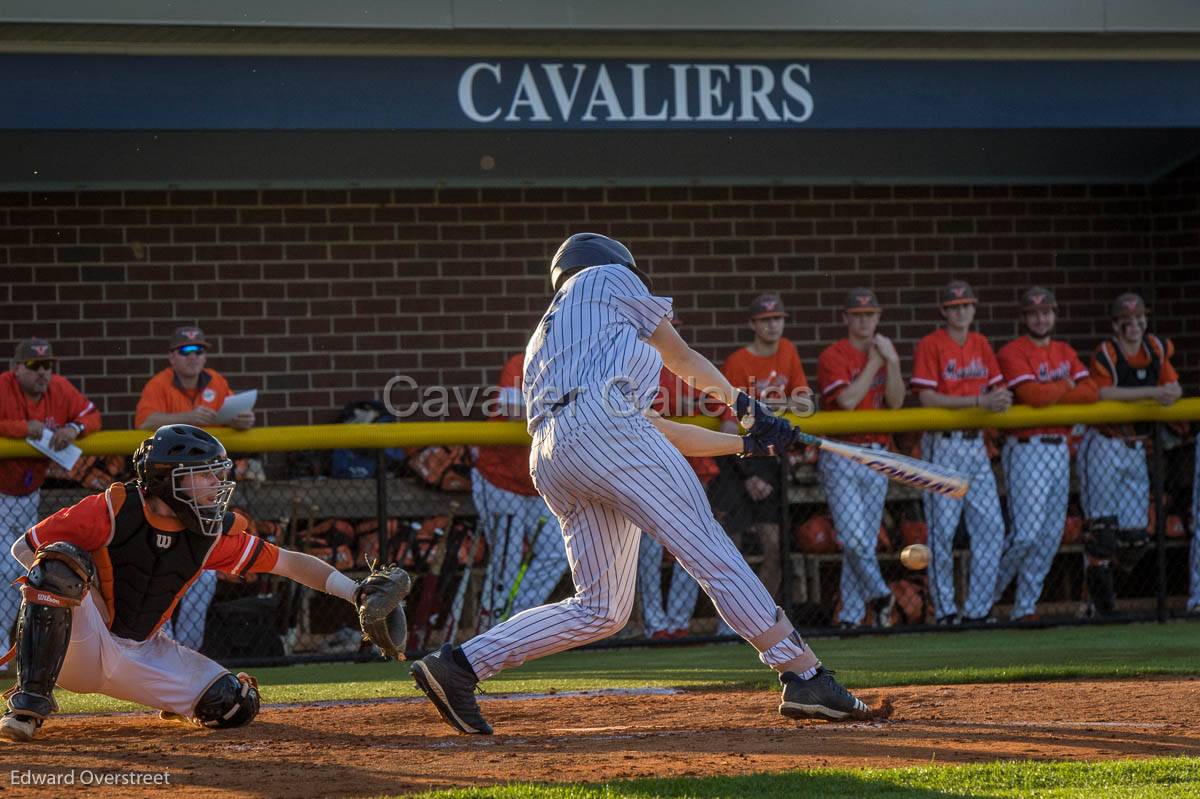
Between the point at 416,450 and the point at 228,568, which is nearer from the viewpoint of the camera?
the point at 228,568

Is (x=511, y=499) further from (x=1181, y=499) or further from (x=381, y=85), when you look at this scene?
(x=1181, y=499)

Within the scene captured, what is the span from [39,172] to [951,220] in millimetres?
6125

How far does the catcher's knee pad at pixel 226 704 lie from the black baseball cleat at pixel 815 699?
5.97ft

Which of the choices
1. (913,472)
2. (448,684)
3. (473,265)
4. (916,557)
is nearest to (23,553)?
(448,684)

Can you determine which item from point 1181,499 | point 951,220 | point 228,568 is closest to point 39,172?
point 228,568

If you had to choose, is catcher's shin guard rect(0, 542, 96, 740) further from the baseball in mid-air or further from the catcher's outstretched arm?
the baseball in mid-air

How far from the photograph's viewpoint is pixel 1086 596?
29.6ft

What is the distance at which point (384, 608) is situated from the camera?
5.15 metres

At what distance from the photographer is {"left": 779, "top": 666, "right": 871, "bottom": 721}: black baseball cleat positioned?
4.92 m

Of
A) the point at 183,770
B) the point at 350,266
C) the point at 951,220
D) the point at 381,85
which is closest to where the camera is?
the point at 183,770

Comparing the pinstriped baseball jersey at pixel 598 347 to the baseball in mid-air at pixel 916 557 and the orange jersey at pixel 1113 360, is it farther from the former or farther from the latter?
the orange jersey at pixel 1113 360

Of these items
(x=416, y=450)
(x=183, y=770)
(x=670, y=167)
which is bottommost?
(x=183, y=770)

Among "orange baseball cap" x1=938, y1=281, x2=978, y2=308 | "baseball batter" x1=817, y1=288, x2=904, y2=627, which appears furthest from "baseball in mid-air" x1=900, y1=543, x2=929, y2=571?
"orange baseball cap" x1=938, y1=281, x2=978, y2=308
